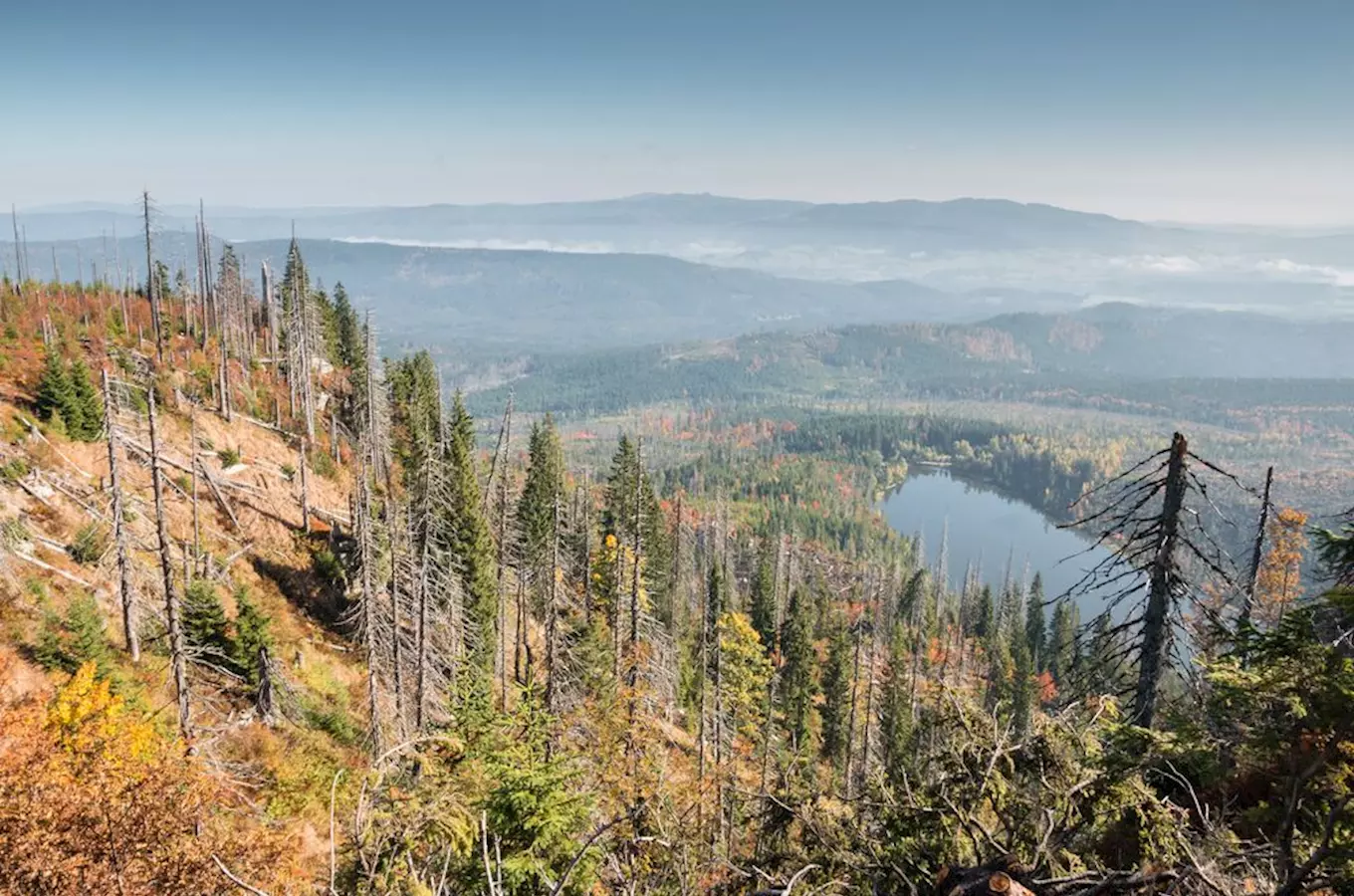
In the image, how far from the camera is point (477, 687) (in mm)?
25062

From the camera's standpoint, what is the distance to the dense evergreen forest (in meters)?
8.22

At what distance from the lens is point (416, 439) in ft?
167

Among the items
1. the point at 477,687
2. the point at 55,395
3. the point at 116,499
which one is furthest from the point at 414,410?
the point at 116,499

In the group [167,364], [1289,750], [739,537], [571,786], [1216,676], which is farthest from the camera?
[739,537]

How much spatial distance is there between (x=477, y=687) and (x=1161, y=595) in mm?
21112

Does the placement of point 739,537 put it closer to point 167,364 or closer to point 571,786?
point 167,364

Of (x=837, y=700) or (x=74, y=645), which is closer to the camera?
(x=74, y=645)

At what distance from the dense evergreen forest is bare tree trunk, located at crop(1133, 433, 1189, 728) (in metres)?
0.06

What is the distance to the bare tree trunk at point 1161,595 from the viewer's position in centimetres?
1212

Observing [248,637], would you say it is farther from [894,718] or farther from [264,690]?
[894,718]

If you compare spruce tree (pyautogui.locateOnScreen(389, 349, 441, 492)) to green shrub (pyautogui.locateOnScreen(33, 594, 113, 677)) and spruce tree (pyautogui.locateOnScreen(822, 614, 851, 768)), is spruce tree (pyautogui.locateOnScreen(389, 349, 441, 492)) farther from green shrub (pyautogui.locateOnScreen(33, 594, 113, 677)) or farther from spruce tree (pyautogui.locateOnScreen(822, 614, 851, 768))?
spruce tree (pyautogui.locateOnScreen(822, 614, 851, 768))

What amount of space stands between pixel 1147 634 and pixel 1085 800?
5.59m

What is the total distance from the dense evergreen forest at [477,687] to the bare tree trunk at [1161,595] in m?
0.06

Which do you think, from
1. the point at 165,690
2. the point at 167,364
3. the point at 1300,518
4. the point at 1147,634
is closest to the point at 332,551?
the point at 165,690
